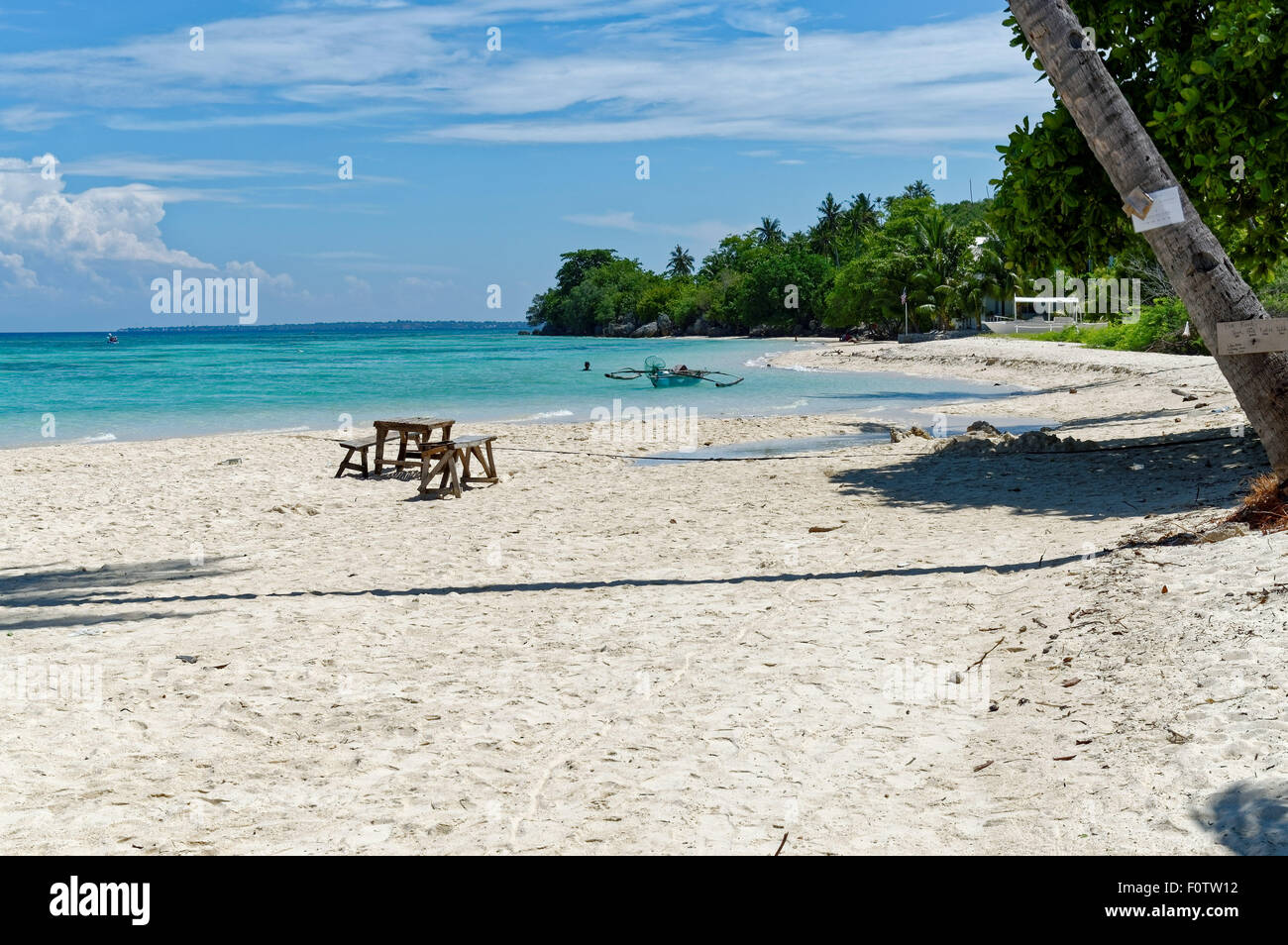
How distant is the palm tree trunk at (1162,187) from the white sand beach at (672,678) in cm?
121

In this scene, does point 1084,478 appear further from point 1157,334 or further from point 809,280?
point 809,280

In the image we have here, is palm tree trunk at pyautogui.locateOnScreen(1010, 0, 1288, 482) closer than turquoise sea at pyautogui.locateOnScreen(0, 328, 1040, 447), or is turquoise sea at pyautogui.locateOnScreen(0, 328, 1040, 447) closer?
palm tree trunk at pyautogui.locateOnScreen(1010, 0, 1288, 482)

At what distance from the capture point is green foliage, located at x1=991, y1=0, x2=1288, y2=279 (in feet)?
33.4

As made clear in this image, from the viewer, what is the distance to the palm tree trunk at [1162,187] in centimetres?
849

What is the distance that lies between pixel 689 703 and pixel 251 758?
2.41 metres

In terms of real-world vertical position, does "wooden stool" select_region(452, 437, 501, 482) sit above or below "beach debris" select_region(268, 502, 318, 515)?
above

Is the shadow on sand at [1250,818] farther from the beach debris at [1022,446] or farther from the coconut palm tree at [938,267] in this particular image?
the coconut palm tree at [938,267]

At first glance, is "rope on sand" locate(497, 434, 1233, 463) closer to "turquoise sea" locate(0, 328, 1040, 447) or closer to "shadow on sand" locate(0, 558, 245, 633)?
"shadow on sand" locate(0, 558, 245, 633)

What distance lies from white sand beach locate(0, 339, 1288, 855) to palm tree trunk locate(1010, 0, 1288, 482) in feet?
3.97

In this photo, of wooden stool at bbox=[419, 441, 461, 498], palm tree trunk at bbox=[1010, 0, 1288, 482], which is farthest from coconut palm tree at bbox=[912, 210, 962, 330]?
palm tree trunk at bbox=[1010, 0, 1288, 482]

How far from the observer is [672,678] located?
634cm

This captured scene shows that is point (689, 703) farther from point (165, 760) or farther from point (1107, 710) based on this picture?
point (165, 760)

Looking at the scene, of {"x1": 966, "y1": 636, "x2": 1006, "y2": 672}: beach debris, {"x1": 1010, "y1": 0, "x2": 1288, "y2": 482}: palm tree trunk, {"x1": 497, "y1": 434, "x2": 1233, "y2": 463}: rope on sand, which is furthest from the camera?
{"x1": 497, "y1": 434, "x2": 1233, "y2": 463}: rope on sand

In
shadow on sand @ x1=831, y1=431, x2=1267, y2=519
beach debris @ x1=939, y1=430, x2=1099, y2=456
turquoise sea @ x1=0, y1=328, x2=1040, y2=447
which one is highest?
turquoise sea @ x1=0, y1=328, x2=1040, y2=447
